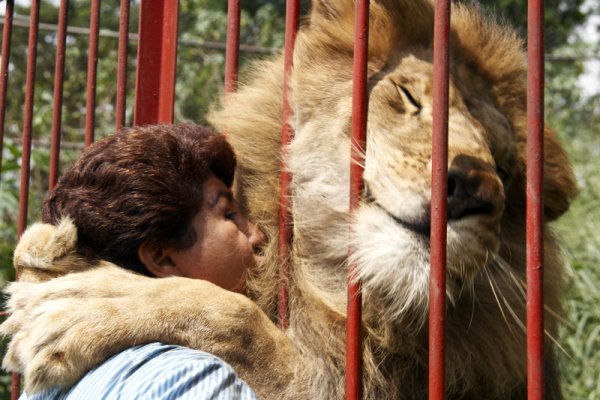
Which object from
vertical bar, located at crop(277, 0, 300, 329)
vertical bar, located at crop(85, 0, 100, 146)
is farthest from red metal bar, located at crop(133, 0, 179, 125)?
vertical bar, located at crop(277, 0, 300, 329)

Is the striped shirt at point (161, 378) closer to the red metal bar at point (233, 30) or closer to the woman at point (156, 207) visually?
the woman at point (156, 207)

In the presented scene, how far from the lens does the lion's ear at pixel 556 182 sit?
3008mm

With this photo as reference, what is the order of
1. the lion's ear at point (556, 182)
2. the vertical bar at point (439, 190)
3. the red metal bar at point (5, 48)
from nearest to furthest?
the vertical bar at point (439, 190) < the lion's ear at point (556, 182) < the red metal bar at point (5, 48)

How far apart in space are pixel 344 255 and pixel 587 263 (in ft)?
16.1

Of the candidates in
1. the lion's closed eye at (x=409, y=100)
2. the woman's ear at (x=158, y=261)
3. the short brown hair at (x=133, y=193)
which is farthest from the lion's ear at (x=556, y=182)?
the woman's ear at (x=158, y=261)

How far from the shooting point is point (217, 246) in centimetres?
228

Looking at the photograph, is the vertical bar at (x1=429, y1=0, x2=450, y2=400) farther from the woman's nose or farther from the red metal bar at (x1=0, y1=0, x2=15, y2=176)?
the red metal bar at (x1=0, y1=0, x2=15, y2=176)

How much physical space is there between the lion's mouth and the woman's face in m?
0.40

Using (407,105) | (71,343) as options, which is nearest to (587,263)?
(407,105)

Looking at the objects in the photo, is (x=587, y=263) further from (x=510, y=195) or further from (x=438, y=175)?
(x=438, y=175)

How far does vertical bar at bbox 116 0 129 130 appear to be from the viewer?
2873mm

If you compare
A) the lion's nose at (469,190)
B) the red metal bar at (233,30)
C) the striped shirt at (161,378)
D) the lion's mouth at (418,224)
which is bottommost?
the striped shirt at (161,378)

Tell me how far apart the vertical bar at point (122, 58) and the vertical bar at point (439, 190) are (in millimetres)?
1379

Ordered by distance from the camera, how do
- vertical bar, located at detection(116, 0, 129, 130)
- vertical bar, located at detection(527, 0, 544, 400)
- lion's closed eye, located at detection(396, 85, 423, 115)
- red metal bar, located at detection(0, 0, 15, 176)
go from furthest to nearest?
red metal bar, located at detection(0, 0, 15, 176)
vertical bar, located at detection(116, 0, 129, 130)
lion's closed eye, located at detection(396, 85, 423, 115)
vertical bar, located at detection(527, 0, 544, 400)
